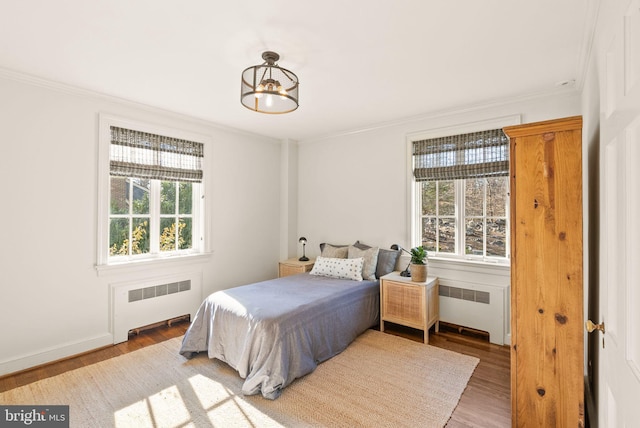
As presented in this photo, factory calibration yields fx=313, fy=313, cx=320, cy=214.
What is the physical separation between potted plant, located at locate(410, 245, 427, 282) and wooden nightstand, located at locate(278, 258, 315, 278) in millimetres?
1579

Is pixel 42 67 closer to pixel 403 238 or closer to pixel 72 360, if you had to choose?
pixel 72 360

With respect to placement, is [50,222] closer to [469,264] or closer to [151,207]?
[151,207]

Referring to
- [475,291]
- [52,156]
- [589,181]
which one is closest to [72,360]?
[52,156]

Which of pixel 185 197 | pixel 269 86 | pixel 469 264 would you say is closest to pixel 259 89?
pixel 269 86

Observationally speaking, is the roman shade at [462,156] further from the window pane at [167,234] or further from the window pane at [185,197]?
the window pane at [167,234]

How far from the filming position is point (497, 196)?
3398mm

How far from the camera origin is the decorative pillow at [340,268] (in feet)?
12.3

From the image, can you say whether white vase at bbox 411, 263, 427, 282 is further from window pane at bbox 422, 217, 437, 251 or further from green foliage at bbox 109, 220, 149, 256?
green foliage at bbox 109, 220, 149, 256

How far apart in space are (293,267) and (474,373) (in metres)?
2.55

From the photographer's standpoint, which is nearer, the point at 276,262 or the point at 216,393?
the point at 216,393

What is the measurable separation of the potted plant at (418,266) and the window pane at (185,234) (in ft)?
9.06

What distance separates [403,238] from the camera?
393cm

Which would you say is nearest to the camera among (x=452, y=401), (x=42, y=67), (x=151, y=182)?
(x=452, y=401)

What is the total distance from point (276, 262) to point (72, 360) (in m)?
2.71
